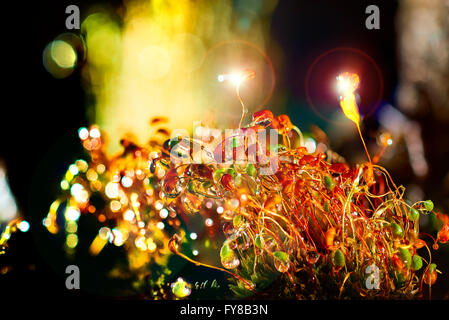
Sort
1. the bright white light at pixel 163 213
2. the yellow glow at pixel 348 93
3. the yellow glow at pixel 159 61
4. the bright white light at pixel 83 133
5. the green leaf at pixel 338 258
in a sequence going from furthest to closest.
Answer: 1. the yellow glow at pixel 159 61
2. the bright white light at pixel 83 133
3. the bright white light at pixel 163 213
4. the yellow glow at pixel 348 93
5. the green leaf at pixel 338 258

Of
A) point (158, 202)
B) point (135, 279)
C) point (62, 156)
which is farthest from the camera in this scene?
point (62, 156)

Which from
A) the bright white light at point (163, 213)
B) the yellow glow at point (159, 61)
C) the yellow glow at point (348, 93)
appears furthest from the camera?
the yellow glow at point (159, 61)

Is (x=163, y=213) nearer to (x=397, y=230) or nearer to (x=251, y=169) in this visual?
(x=251, y=169)

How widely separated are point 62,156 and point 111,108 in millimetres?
366

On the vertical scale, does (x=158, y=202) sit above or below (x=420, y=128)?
below

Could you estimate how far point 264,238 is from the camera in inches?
43.8

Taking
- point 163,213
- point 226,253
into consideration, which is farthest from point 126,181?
point 226,253

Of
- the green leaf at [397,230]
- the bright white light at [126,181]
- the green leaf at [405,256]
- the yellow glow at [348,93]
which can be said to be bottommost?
the green leaf at [405,256]

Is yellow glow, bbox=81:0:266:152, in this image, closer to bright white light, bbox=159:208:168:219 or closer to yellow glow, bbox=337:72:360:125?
bright white light, bbox=159:208:168:219

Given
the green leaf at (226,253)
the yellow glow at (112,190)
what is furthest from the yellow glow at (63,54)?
the green leaf at (226,253)

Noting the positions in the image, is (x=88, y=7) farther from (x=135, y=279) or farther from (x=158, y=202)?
(x=135, y=279)

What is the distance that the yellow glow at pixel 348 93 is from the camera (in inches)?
47.9

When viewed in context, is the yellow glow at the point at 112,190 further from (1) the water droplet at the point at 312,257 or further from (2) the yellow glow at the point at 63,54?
(1) the water droplet at the point at 312,257

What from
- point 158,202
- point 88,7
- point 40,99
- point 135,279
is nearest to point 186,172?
point 158,202
